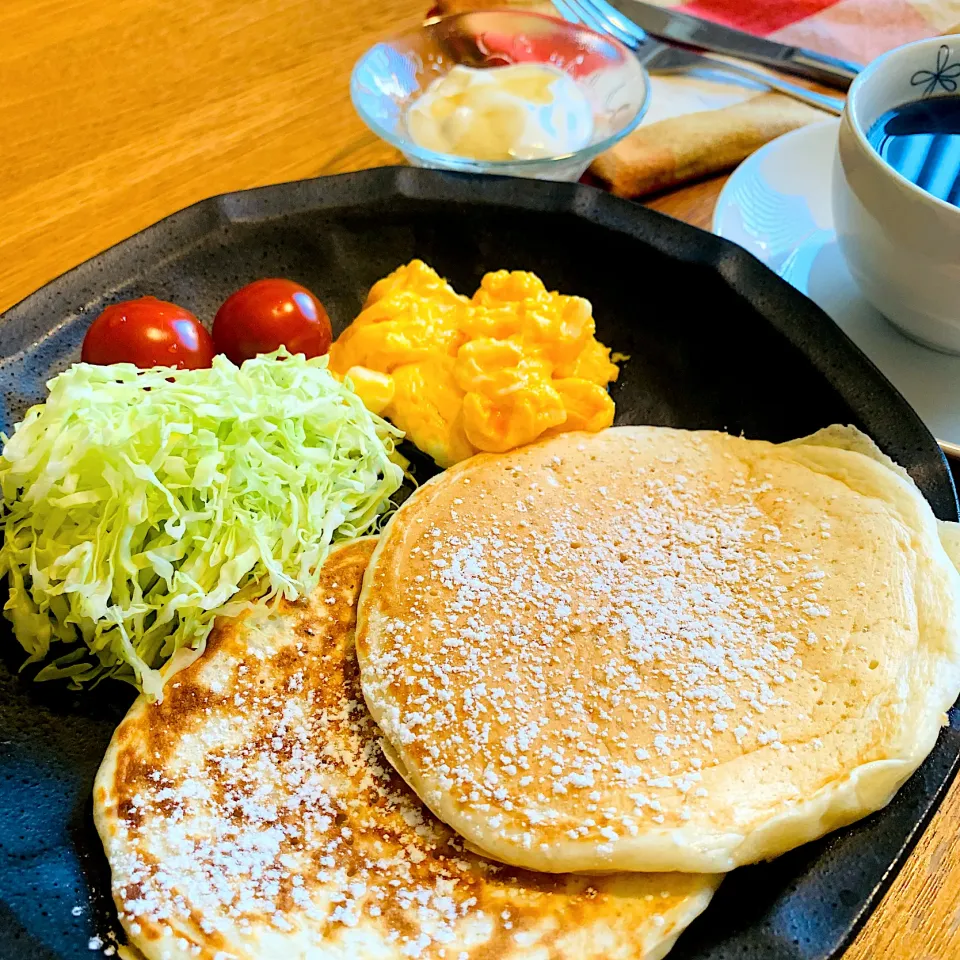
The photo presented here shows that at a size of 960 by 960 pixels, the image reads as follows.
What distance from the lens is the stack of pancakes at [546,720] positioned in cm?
122

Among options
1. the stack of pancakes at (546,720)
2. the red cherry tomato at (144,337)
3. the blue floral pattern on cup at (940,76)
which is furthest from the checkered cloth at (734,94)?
the red cherry tomato at (144,337)

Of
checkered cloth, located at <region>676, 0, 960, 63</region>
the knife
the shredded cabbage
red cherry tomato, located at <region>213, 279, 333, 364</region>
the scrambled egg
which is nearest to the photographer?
the shredded cabbage

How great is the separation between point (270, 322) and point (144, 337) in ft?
0.87

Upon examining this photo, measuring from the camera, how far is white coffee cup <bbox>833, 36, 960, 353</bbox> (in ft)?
5.46

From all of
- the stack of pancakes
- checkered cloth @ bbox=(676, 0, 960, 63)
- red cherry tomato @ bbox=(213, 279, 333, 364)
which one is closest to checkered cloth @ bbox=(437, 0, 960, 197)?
checkered cloth @ bbox=(676, 0, 960, 63)

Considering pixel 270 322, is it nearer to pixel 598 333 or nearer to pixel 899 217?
pixel 598 333

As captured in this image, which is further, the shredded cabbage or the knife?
the knife

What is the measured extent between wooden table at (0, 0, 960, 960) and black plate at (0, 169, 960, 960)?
40cm

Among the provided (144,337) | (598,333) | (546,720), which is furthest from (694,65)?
(546,720)

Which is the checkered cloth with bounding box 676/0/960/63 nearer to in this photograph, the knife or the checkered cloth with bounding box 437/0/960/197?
the checkered cloth with bounding box 437/0/960/197

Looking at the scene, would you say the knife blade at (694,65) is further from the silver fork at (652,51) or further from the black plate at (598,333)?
the black plate at (598,333)

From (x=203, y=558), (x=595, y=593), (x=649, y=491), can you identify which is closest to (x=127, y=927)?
(x=203, y=558)

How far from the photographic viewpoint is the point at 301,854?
130cm

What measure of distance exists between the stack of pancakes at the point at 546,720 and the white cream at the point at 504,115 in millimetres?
1124
